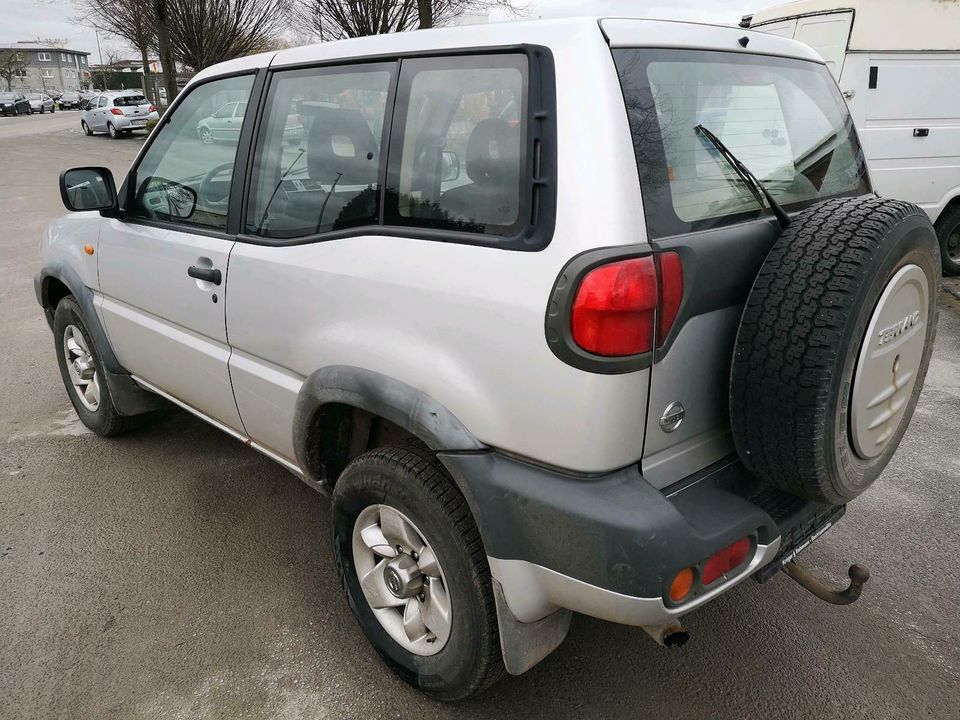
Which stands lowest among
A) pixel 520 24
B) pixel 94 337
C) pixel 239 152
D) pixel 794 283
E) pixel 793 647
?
pixel 793 647

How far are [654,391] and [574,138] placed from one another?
63cm

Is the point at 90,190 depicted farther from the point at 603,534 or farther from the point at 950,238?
the point at 950,238

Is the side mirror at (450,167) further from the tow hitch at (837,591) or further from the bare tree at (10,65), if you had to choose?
the bare tree at (10,65)

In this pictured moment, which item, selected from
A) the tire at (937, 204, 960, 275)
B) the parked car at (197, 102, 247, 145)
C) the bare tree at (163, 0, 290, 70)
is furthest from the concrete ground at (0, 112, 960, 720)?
the bare tree at (163, 0, 290, 70)

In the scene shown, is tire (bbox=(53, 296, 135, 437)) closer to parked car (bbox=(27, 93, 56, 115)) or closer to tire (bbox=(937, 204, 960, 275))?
tire (bbox=(937, 204, 960, 275))

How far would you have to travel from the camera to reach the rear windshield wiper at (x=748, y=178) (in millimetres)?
2047

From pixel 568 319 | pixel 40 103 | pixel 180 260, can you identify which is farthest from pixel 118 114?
pixel 40 103

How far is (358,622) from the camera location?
101 inches

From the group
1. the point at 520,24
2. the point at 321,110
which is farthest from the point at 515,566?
the point at 321,110

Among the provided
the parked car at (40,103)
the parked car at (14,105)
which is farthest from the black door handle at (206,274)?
the parked car at (40,103)

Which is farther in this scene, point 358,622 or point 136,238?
point 136,238

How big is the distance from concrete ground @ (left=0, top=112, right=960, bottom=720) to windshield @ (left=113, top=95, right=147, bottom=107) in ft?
87.2

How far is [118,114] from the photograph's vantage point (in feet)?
84.6

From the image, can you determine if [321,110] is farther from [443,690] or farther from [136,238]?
[443,690]
